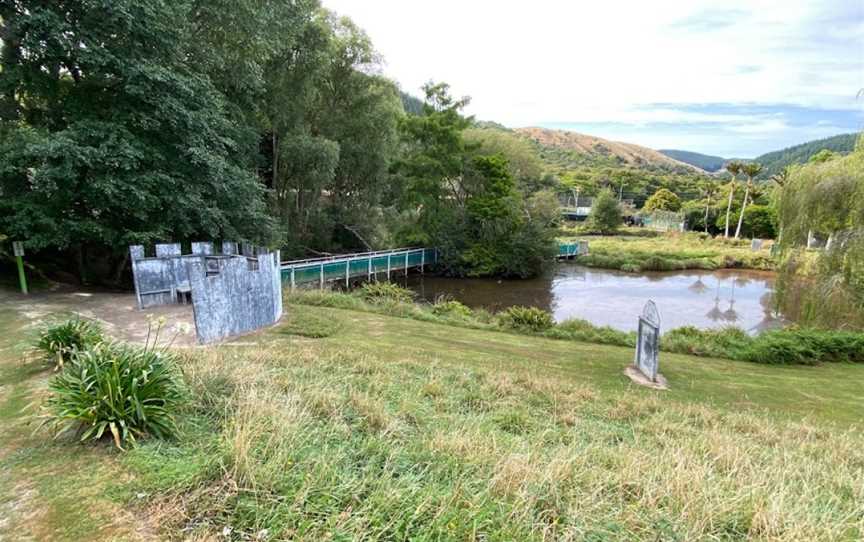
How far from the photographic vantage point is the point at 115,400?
2.70 metres

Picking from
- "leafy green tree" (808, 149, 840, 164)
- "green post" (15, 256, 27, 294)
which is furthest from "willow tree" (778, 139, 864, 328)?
"green post" (15, 256, 27, 294)

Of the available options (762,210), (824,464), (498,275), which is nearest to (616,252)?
(498,275)

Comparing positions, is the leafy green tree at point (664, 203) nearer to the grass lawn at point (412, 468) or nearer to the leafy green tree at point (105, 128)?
the leafy green tree at point (105, 128)

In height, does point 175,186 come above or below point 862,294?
above

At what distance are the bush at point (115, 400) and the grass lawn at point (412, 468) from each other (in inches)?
4.6

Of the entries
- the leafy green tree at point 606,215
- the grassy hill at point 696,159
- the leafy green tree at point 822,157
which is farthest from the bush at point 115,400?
the grassy hill at point 696,159

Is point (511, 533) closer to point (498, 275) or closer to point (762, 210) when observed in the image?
point (498, 275)

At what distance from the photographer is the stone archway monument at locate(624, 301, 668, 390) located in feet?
22.1

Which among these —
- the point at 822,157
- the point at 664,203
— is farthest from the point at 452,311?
the point at 664,203

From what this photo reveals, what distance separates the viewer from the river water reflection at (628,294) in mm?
15281

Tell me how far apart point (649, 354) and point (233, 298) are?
6411mm

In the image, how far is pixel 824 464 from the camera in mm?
3422

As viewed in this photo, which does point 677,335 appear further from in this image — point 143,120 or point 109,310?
point 143,120

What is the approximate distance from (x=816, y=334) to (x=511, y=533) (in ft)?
34.0
